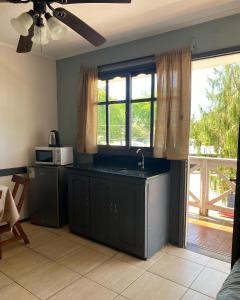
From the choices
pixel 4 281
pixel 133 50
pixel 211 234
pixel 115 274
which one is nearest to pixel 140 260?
pixel 115 274

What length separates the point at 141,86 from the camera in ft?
10.1

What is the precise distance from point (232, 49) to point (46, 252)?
9.93ft

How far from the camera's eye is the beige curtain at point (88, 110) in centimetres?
334

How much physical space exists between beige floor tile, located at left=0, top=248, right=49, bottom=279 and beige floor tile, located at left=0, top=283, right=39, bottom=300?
162 millimetres

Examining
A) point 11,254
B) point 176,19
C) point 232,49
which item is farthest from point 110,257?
point 176,19

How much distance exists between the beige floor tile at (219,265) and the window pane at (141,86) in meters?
2.08

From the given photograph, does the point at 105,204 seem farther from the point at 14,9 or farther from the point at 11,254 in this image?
the point at 14,9

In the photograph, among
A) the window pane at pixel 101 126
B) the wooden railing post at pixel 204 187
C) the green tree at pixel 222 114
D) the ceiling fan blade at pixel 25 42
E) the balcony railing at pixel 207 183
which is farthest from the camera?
the green tree at pixel 222 114

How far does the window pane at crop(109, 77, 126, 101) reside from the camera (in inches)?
127

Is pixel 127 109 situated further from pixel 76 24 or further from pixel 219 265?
pixel 219 265

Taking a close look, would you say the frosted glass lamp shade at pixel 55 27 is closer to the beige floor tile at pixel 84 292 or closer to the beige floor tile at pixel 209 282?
the beige floor tile at pixel 84 292

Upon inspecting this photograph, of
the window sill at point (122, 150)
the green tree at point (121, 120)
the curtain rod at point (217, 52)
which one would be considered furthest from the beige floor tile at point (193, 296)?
the curtain rod at point (217, 52)

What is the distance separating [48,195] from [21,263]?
3.34 ft

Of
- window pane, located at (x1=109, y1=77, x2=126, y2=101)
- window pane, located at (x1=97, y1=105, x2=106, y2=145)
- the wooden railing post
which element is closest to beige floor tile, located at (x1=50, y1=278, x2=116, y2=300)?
window pane, located at (x1=97, y1=105, x2=106, y2=145)
